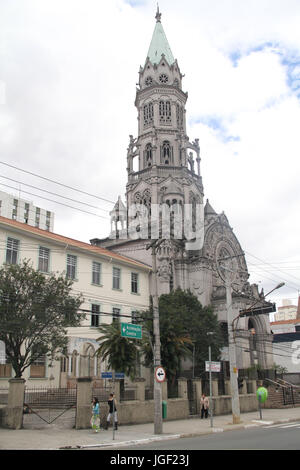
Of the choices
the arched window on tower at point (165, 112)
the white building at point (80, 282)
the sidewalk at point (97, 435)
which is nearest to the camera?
the sidewalk at point (97, 435)

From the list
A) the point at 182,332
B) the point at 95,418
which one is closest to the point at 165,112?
the point at 182,332

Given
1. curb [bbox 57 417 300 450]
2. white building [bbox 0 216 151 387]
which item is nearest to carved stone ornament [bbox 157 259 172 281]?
white building [bbox 0 216 151 387]

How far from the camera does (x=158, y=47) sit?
67438 mm

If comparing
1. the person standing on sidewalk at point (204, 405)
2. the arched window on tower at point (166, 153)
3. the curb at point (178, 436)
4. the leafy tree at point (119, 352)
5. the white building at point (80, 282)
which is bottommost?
the curb at point (178, 436)

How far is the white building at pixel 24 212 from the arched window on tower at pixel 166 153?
230 ft

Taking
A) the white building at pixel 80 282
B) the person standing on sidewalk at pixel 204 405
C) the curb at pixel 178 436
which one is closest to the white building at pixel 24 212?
the white building at pixel 80 282

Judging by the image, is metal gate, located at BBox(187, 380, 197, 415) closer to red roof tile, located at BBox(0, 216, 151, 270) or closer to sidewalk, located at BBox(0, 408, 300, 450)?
sidewalk, located at BBox(0, 408, 300, 450)

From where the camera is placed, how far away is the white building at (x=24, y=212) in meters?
124

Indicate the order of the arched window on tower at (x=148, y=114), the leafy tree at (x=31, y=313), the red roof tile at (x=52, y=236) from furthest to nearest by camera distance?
1. the arched window on tower at (x=148, y=114)
2. the red roof tile at (x=52, y=236)
3. the leafy tree at (x=31, y=313)

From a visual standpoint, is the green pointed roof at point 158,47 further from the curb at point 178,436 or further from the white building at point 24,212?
the white building at point 24,212

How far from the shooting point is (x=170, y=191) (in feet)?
183

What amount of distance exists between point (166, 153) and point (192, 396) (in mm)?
37940
